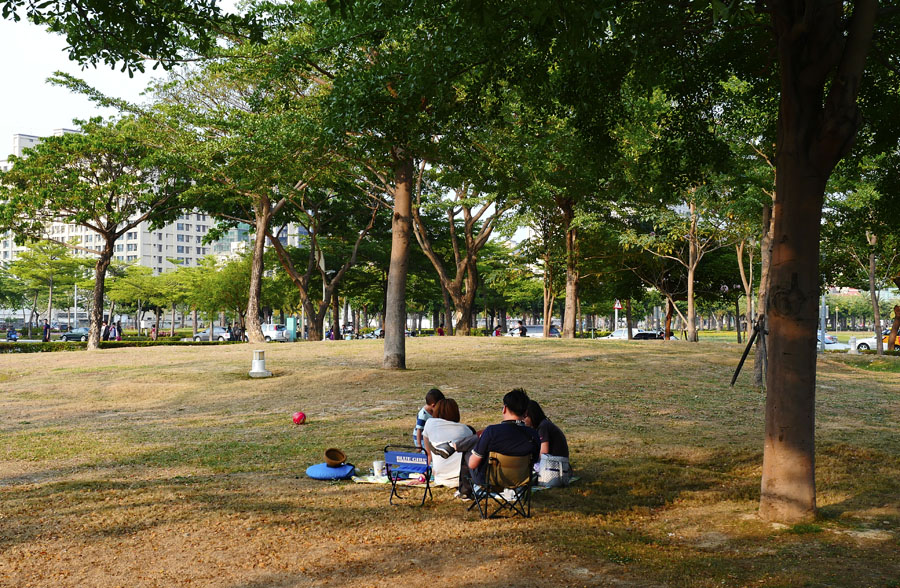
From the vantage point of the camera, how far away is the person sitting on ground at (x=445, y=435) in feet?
24.5

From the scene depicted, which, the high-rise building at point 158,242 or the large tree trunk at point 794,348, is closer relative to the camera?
the large tree trunk at point 794,348

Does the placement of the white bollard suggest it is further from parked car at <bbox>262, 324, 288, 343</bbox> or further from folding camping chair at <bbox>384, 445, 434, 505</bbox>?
parked car at <bbox>262, 324, 288, 343</bbox>

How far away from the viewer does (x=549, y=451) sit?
803 cm

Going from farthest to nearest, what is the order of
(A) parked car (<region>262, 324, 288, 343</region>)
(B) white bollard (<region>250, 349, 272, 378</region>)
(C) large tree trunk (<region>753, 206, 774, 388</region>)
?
(A) parked car (<region>262, 324, 288, 343</region>), (B) white bollard (<region>250, 349, 272, 378</region>), (C) large tree trunk (<region>753, 206, 774, 388</region>)

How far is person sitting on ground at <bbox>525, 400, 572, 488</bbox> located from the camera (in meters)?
7.91

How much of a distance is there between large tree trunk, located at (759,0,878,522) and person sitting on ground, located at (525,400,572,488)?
203 cm

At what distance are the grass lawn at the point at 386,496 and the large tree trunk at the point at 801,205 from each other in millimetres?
551

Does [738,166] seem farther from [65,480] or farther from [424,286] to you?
[424,286]

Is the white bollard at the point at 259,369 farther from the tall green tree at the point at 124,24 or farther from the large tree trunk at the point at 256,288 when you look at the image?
the large tree trunk at the point at 256,288

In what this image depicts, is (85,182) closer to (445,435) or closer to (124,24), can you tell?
(124,24)

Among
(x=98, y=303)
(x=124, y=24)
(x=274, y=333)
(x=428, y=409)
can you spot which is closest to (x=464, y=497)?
(x=428, y=409)

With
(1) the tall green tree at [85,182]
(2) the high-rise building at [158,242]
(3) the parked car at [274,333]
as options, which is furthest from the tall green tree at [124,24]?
(2) the high-rise building at [158,242]

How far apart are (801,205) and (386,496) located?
4771 mm

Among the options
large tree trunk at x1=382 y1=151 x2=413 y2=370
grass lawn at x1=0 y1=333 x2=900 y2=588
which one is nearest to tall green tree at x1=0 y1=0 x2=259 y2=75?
grass lawn at x1=0 y1=333 x2=900 y2=588
